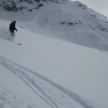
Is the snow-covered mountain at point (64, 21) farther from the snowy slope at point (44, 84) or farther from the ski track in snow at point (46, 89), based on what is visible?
the ski track in snow at point (46, 89)

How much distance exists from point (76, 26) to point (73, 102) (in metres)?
45.2

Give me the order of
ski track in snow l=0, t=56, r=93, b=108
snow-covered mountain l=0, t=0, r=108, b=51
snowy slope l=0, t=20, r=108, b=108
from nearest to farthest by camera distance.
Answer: snowy slope l=0, t=20, r=108, b=108 → ski track in snow l=0, t=56, r=93, b=108 → snow-covered mountain l=0, t=0, r=108, b=51

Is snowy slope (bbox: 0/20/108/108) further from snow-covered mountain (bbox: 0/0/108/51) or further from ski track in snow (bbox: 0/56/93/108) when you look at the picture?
snow-covered mountain (bbox: 0/0/108/51)

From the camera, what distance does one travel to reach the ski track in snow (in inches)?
383

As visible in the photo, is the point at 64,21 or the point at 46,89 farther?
the point at 64,21

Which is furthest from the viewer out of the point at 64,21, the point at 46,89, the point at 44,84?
the point at 64,21

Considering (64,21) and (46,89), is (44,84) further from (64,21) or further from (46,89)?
(64,21)

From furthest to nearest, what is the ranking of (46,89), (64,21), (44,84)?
1. (64,21)
2. (44,84)
3. (46,89)

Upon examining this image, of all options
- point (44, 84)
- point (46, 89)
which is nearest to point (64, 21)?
point (44, 84)

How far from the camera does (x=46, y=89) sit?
10406 millimetres

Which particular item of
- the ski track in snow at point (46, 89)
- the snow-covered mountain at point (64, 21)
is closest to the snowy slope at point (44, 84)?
the ski track in snow at point (46, 89)

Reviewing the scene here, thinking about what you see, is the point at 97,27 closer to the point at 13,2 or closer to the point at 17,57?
the point at 13,2

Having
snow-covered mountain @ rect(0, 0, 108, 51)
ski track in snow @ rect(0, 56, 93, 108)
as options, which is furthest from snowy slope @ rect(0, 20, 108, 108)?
snow-covered mountain @ rect(0, 0, 108, 51)

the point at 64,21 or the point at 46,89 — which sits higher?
the point at 46,89
